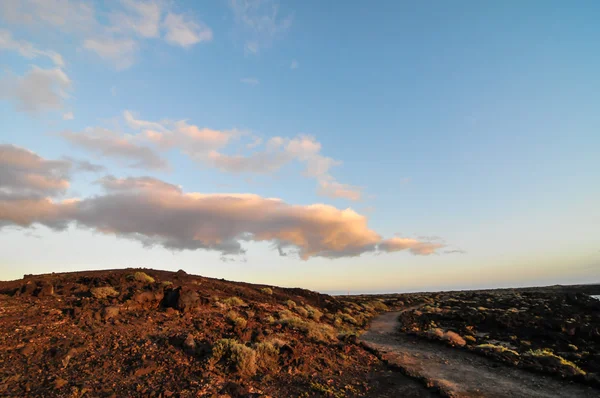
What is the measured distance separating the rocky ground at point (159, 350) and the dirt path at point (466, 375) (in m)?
1.43

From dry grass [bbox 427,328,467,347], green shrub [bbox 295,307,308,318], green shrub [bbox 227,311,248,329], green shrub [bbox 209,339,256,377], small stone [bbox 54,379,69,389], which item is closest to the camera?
small stone [bbox 54,379,69,389]

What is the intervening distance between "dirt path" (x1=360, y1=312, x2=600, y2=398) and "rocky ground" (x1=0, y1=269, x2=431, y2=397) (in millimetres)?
1427

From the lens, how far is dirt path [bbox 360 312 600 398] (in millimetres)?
12719

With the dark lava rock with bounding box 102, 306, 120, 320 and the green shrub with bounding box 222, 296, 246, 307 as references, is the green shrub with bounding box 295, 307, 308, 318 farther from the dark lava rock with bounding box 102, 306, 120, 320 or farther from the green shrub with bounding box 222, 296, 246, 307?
the dark lava rock with bounding box 102, 306, 120, 320

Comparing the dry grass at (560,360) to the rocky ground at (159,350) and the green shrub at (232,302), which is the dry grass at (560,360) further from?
the green shrub at (232,302)

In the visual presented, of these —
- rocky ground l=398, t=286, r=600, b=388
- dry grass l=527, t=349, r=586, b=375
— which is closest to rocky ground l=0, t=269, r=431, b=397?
rocky ground l=398, t=286, r=600, b=388

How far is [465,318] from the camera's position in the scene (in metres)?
29.5

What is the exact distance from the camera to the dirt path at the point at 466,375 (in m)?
12.7

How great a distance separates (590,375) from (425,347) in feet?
26.3

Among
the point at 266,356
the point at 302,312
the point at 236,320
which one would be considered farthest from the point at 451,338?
the point at 236,320

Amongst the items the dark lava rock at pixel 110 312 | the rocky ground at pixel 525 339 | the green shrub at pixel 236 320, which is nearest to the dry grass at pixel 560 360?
the rocky ground at pixel 525 339

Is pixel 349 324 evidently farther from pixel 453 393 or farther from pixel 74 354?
pixel 74 354

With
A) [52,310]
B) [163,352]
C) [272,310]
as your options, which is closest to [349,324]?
[272,310]

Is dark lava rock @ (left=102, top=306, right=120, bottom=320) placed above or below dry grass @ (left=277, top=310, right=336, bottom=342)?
above
